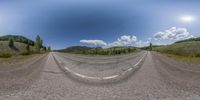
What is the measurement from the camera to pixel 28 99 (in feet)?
15.5

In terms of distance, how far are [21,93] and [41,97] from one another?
943mm

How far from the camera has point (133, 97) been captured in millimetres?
4922

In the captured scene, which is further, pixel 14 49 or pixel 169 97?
pixel 14 49

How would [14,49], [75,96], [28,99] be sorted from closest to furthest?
1. [28,99]
2. [75,96]
3. [14,49]

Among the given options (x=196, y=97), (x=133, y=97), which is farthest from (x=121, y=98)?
(x=196, y=97)

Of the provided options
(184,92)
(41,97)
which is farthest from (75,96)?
(184,92)

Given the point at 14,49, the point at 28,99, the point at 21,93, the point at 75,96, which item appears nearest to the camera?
the point at 28,99

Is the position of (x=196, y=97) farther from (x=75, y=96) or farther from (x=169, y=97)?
(x=75, y=96)

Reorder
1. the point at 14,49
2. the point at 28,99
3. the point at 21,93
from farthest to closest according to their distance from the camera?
1. the point at 14,49
2. the point at 21,93
3. the point at 28,99

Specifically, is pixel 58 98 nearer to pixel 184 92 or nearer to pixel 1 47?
pixel 184 92

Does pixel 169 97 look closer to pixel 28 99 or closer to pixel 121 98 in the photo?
pixel 121 98

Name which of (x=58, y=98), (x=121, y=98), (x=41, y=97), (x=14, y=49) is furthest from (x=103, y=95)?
(x=14, y=49)

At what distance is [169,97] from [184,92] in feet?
3.08

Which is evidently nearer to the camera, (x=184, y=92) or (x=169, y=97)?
(x=169, y=97)
